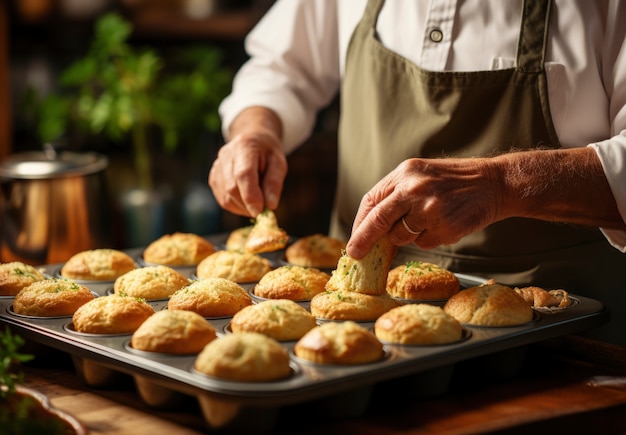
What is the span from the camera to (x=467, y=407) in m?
2.20

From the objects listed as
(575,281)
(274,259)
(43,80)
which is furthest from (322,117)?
(575,281)

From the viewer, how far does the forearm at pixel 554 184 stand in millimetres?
2527

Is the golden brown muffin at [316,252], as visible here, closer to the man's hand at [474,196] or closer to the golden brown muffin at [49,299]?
the man's hand at [474,196]

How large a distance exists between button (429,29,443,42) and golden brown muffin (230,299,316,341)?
41.8 inches

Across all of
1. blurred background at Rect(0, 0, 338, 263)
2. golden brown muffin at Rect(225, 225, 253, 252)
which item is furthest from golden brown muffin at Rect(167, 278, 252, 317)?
blurred background at Rect(0, 0, 338, 263)

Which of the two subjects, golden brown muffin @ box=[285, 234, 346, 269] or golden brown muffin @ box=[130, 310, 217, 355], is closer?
golden brown muffin @ box=[130, 310, 217, 355]

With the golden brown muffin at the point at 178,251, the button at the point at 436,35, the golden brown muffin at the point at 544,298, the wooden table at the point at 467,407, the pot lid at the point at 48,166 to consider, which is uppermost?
the button at the point at 436,35

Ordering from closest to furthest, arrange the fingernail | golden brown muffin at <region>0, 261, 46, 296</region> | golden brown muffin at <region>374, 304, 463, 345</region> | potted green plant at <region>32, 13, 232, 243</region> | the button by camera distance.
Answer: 1. golden brown muffin at <region>374, 304, 463, 345</region>
2. golden brown muffin at <region>0, 261, 46, 296</region>
3. the button
4. the fingernail
5. potted green plant at <region>32, 13, 232, 243</region>

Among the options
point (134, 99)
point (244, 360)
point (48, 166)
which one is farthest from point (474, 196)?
point (134, 99)

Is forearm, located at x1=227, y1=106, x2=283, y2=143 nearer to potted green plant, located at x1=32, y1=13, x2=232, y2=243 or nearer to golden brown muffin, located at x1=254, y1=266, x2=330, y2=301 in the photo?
golden brown muffin, located at x1=254, y1=266, x2=330, y2=301

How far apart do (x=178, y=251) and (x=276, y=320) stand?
3.28ft

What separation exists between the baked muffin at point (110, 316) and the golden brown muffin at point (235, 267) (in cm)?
55

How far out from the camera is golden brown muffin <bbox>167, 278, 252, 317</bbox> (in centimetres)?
254

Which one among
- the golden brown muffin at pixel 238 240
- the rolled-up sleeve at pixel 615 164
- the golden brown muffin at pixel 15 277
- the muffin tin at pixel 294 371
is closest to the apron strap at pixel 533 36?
the rolled-up sleeve at pixel 615 164
